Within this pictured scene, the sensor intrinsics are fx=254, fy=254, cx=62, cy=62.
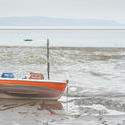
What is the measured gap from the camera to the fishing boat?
53.6ft

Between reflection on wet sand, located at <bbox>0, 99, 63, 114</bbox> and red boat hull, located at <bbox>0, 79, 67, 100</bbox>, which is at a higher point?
red boat hull, located at <bbox>0, 79, 67, 100</bbox>

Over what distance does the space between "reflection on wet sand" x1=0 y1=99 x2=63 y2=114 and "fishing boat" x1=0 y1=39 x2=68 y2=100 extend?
366 millimetres

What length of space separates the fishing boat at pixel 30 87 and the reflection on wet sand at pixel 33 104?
366 millimetres

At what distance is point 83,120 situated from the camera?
1338cm

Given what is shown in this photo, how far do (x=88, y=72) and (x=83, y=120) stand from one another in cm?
1474

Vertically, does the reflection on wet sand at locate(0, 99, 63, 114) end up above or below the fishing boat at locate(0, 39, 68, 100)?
below

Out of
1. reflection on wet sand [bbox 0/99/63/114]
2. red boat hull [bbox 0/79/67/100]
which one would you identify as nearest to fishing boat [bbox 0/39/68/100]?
red boat hull [bbox 0/79/67/100]

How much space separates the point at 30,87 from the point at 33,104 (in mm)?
1139

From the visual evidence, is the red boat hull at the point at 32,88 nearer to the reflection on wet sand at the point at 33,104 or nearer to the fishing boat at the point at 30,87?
the fishing boat at the point at 30,87

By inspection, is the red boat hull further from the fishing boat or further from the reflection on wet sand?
the reflection on wet sand

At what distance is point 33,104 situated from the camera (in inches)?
635

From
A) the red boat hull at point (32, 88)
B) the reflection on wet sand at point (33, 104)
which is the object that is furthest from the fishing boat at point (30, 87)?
the reflection on wet sand at point (33, 104)

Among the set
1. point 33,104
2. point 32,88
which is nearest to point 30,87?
point 32,88

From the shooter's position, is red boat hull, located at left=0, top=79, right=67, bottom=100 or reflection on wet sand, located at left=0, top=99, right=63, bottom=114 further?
red boat hull, located at left=0, top=79, right=67, bottom=100
